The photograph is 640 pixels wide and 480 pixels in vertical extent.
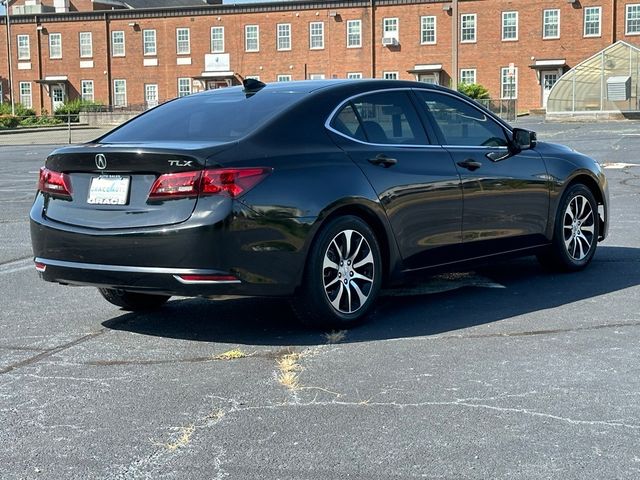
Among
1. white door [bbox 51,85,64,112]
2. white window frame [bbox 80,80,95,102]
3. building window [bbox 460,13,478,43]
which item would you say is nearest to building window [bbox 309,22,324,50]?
building window [bbox 460,13,478,43]

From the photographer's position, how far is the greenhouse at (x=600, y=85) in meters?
50.8

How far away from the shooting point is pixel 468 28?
62.7 m

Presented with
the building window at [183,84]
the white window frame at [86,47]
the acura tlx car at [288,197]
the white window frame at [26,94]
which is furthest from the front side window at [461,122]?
the white window frame at [26,94]

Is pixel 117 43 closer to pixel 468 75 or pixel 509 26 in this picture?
pixel 468 75

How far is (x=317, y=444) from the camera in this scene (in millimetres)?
4199

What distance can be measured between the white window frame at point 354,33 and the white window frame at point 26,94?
24444 millimetres

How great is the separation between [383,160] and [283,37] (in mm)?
61046

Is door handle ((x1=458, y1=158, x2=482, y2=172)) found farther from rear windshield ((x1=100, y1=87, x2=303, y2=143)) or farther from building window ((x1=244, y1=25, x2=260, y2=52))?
building window ((x1=244, y1=25, x2=260, y2=52))

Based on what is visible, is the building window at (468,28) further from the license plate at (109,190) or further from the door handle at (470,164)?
the license plate at (109,190)

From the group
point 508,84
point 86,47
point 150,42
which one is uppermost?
point 150,42

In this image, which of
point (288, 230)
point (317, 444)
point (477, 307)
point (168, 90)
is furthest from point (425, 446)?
point (168, 90)

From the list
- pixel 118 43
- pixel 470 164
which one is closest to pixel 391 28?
pixel 118 43

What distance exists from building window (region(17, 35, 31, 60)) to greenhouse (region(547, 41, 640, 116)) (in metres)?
39.7

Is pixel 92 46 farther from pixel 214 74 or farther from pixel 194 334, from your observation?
pixel 194 334
